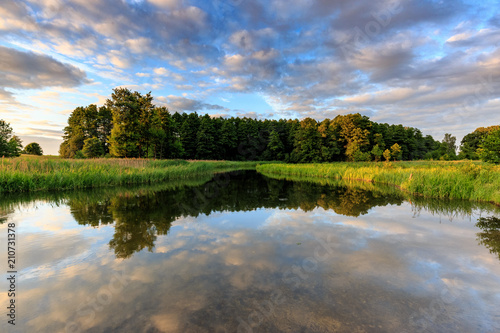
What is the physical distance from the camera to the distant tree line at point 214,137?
28625 mm

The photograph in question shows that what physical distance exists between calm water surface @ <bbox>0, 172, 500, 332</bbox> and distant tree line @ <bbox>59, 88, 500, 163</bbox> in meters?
24.2

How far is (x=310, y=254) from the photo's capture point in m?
4.50

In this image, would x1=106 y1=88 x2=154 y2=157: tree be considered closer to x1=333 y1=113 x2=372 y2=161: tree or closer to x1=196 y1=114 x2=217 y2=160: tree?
x1=196 y1=114 x2=217 y2=160: tree

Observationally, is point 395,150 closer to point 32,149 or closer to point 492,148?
point 492,148

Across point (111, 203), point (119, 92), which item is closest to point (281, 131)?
point (119, 92)

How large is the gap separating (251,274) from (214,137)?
58636mm

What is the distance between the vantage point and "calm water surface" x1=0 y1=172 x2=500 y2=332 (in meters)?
2.53

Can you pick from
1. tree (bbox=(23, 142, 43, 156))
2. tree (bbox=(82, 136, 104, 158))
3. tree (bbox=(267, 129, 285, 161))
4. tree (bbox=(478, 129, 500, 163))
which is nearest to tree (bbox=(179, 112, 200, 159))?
tree (bbox=(82, 136, 104, 158))

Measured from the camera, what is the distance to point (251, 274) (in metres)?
3.59

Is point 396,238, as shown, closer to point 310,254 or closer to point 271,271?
point 310,254

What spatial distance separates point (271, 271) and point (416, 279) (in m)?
2.33

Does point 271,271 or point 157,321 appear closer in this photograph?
point 157,321

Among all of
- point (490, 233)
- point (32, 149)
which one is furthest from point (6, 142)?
point (490, 233)

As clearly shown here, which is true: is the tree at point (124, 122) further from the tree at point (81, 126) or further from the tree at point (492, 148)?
the tree at point (492, 148)
